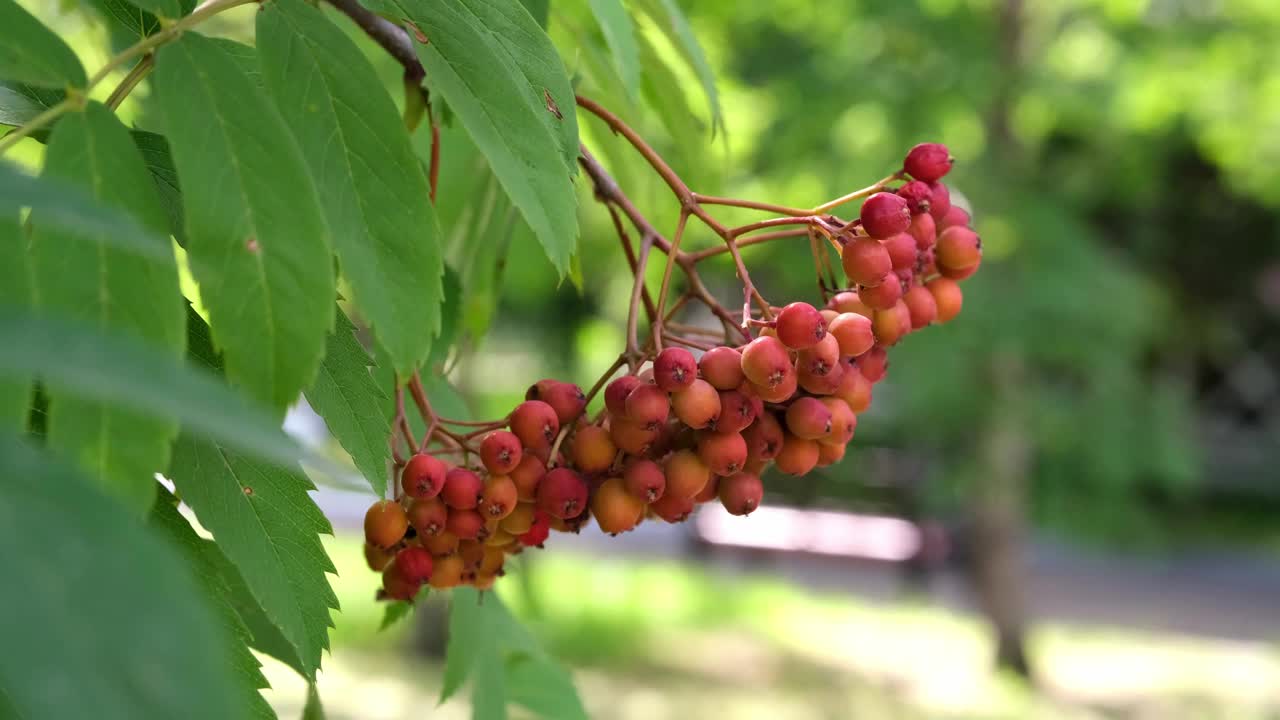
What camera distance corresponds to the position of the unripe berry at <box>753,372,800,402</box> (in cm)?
77

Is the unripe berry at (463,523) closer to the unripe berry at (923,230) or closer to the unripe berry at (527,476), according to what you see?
the unripe berry at (527,476)

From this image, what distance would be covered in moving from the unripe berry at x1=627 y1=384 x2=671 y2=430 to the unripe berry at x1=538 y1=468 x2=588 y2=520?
0.07m

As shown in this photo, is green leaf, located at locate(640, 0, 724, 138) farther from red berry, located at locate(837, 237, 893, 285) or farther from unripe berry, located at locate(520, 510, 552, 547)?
unripe berry, located at locate(520, 510, 552, 547)

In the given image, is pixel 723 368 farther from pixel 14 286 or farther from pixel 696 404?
pixel 14 286

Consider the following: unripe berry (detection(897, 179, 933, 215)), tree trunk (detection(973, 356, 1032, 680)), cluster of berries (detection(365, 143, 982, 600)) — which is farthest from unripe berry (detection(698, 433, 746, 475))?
tree trunk (detection(973, 356, 1032, 680))

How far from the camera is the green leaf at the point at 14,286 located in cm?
50

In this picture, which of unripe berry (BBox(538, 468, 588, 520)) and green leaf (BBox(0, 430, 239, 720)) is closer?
green leaf (BBox(0, 430, 239, 720))

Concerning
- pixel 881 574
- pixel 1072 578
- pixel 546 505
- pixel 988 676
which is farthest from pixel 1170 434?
pixel 546 505

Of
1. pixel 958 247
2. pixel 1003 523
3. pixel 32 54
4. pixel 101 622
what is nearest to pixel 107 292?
pixel 32 54

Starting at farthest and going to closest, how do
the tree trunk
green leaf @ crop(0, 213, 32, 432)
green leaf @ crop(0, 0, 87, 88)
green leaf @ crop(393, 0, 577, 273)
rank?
1. the tree trunk
2. green leaf @ crop(393, 0, 577, 273)
3. green leaf @ crop(0, 0, 87, 88)
4. green leaf @ crop(0, 213, 32, 432)

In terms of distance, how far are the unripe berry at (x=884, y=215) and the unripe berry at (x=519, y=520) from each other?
0.31 metres

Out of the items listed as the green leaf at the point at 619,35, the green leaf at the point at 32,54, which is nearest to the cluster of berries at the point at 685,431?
the green leaf at the point at 619,35

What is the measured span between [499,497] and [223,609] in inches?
7.7

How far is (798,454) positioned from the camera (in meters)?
0.83
